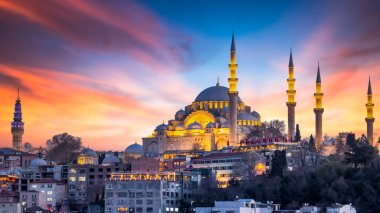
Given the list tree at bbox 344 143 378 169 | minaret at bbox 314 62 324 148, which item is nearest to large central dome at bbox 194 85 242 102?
minaret at bbox 314 62 324 148

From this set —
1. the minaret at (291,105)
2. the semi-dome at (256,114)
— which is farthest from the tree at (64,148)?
the minaret at (291,105)

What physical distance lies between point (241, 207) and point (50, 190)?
20991 millimetres

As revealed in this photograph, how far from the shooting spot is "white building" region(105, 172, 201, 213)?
56531mm

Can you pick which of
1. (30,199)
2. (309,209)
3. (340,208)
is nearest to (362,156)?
(340,208)

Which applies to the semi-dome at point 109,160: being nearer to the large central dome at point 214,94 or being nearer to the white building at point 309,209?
the large central dome at point 214,94

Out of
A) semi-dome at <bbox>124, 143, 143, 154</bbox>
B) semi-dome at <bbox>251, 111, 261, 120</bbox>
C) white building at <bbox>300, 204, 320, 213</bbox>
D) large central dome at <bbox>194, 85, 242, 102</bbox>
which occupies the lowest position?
white building at <bbox>300, 204, 320, 213</bbox>

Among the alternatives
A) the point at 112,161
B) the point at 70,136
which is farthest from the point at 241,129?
the point at 70,136

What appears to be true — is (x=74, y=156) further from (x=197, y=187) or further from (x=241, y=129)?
(x=197, y=187)

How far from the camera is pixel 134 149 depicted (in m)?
81.9

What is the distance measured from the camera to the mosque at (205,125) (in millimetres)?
78875

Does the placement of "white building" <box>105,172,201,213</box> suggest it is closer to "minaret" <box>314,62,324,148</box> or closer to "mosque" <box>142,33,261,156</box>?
"mosque" <box>142,33,261,156</box>

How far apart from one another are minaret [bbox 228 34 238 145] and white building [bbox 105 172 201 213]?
15605 millimetres

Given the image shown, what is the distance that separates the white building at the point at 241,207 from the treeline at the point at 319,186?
1.94 metres

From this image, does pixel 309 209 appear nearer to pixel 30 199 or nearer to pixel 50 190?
pixel 30 199
